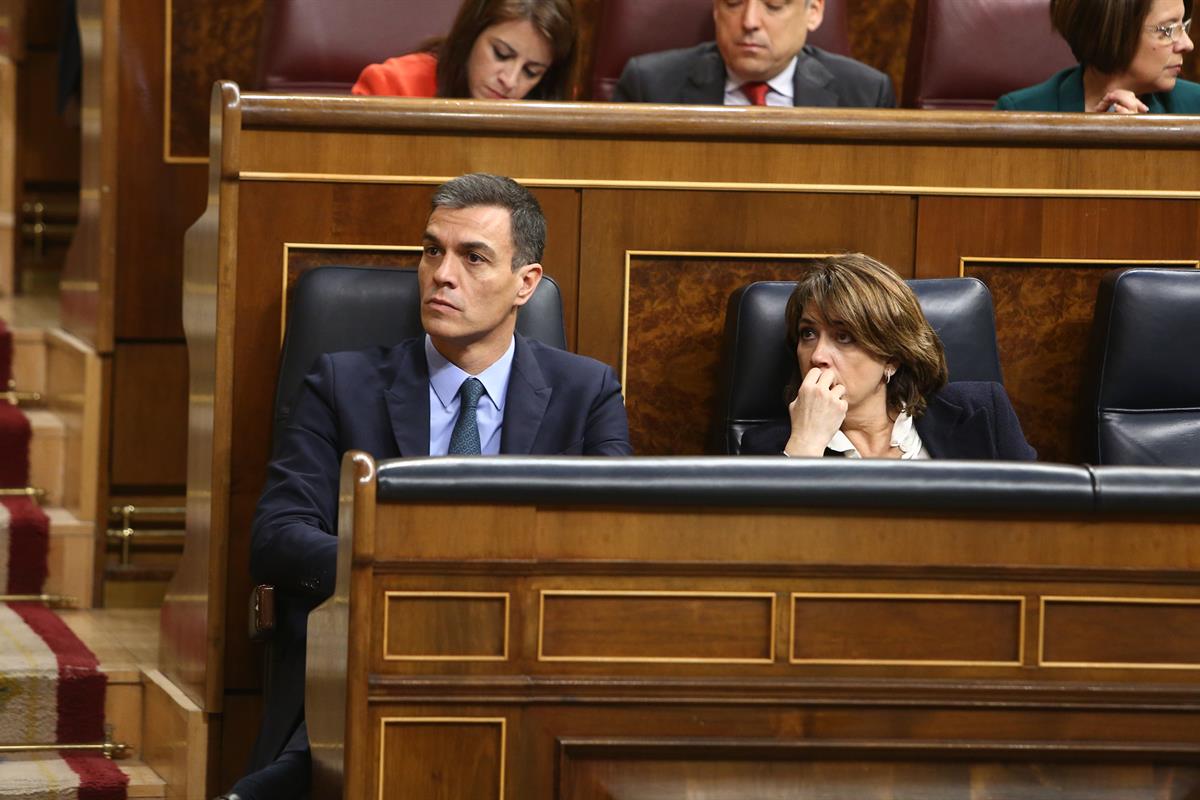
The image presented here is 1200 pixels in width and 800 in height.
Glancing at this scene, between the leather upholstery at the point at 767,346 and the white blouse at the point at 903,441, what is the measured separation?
5 centimetres

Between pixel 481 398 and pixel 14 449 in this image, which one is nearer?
pixel 481 398

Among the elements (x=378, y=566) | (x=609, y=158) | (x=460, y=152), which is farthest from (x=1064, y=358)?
(x=378, y=566)

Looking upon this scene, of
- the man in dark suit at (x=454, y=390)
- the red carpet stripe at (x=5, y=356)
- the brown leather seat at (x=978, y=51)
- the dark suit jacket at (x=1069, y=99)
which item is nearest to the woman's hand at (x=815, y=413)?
the man in dark suit at (x=454, y=390)

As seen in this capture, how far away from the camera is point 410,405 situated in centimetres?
128

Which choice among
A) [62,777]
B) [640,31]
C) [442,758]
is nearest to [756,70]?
[640,31]

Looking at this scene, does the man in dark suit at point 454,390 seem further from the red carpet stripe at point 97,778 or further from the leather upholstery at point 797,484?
the leather upholstery at point 797,484

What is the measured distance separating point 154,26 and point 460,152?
0.57m

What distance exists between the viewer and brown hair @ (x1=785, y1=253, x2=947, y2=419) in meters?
1.32

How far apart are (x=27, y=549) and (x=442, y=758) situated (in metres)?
0.88

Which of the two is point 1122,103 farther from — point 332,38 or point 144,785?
point 144,785

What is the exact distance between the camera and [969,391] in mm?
1360

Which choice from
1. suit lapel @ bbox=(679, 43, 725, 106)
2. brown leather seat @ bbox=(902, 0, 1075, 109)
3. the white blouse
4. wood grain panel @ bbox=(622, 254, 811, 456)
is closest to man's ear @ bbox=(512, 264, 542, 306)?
wood grain panel @ bbox=(622, 254, 811, 456)

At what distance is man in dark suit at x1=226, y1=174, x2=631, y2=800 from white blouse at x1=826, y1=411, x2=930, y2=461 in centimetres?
16

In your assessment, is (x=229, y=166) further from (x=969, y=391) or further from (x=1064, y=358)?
(x=1064, y=358)
